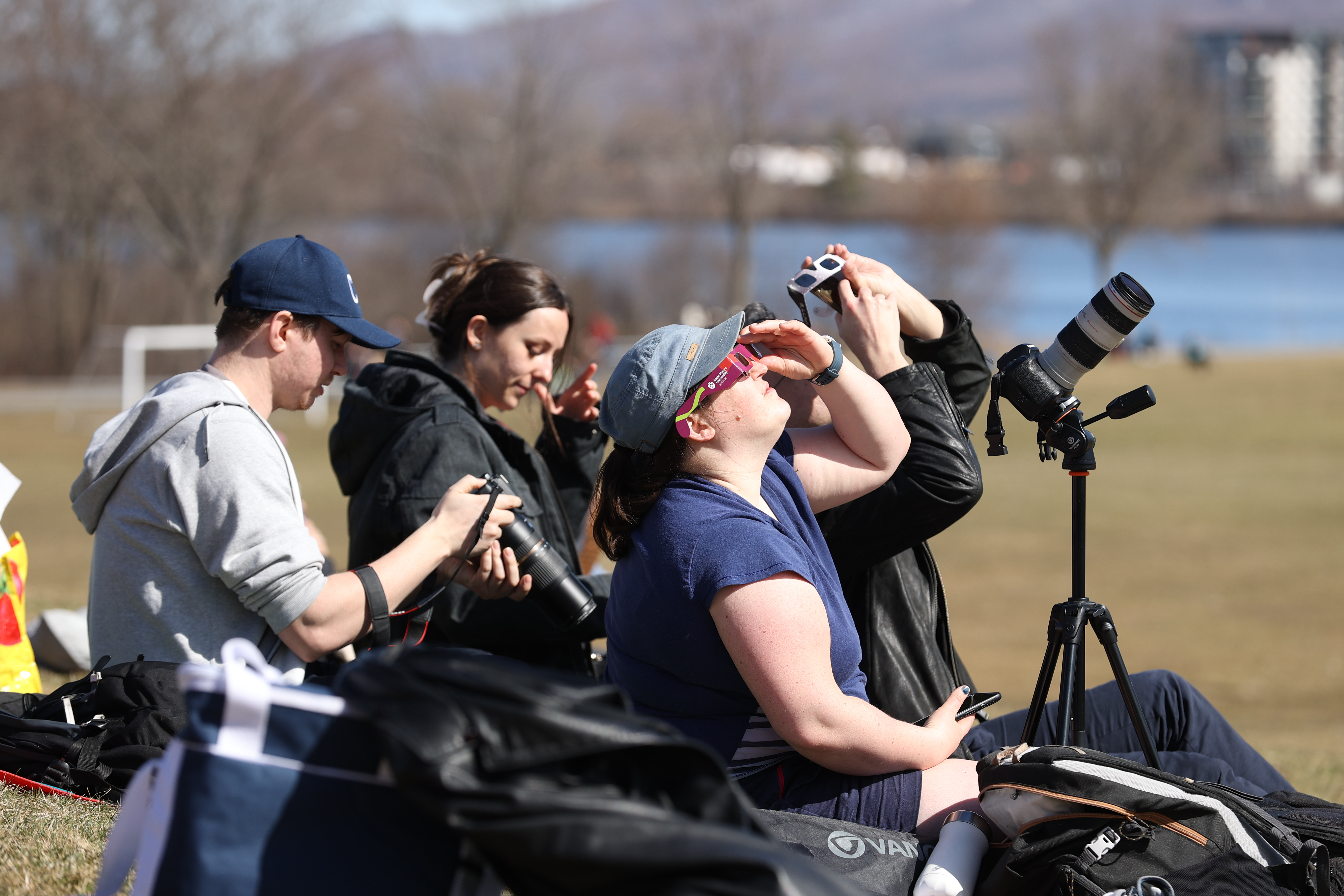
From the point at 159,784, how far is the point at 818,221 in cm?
6635

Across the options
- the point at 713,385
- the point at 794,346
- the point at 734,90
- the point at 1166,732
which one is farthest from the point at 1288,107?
the point at 713,385

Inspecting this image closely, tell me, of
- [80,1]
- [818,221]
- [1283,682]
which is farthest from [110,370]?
[818,221]

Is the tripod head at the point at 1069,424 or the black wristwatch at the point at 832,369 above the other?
the black wristwatch at the point at 832,369

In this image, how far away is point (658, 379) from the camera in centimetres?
253

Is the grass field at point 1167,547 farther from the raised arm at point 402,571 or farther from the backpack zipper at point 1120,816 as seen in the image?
the backpack zipper at point 1120,816

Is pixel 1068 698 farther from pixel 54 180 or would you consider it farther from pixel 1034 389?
pixel 54 180

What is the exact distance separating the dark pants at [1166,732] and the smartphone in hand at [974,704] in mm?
282

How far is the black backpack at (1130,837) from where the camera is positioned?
2219 millimetres

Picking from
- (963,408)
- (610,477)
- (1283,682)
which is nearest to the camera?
(610,477)

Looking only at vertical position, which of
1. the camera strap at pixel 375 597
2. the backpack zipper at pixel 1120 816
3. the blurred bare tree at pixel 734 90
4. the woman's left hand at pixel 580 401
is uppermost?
the blurred bare tree at pixel 734 90

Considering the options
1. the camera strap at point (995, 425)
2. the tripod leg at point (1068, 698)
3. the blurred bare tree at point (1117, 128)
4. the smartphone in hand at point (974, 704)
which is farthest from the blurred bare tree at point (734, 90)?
the smartphone in hand at point (974, 704)

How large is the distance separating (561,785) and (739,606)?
64 centimetres

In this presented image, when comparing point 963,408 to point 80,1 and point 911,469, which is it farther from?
point 80,1

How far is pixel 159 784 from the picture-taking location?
182 centimetres
